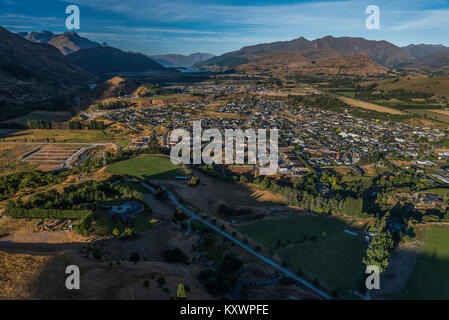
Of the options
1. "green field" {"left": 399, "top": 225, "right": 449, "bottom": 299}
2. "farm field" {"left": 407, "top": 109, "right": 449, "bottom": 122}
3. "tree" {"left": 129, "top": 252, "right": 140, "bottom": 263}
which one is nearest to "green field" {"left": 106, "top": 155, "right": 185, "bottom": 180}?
"tree" {"left": 129, "top": 252, "right": 140, "bottom": 263}

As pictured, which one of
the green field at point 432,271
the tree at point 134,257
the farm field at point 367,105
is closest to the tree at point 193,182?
the tree at point 134,257

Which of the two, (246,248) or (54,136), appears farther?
(54,136)

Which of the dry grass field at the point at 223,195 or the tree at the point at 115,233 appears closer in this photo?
the tree at the point at 115,233

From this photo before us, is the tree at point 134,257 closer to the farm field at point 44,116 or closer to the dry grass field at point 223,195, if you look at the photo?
the dry grass field at point 223,195

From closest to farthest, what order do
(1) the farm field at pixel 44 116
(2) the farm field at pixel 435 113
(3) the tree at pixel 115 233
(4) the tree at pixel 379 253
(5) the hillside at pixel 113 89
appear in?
(4) the tree at pixel 379 253
(3) the tree at pixel 115 233
(1) the farm field at pixel 44 116
(2) the farm field at pixel 435 113
(5) the hillside at pixel 113 89

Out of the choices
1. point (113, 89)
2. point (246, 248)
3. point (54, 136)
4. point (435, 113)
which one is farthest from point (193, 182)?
point (113, 89)

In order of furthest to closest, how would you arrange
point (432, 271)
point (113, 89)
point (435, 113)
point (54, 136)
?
point (113, 89) → point (435, 113) → point (54, 136) → point (432, 271)

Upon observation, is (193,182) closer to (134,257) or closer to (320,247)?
(134,257)
